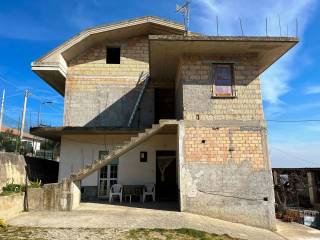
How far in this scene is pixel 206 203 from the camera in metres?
10.4

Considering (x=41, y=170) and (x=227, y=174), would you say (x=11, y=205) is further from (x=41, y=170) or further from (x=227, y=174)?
(x=227, y=174)

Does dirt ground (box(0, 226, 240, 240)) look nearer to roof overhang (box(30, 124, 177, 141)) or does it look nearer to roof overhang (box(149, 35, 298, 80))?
roof overhang (box(30, 124, 177, 141))

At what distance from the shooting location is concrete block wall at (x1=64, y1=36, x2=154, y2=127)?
49.4 feet

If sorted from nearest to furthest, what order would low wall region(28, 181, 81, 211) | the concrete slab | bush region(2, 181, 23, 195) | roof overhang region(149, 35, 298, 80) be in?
the concrete slab → bush region(2, 181, 23, 195) → low wall region(28, 181, 81, 211) → roof overhang region(149, 35, 298, 80)

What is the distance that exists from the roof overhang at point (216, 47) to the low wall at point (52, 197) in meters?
6.04

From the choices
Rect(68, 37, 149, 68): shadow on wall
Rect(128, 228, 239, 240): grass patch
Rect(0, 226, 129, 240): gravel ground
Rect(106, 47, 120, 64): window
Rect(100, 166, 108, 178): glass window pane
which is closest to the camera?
Rect(0, 226, 129, 240): gravel ground

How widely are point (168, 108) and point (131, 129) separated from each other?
3.33 meters

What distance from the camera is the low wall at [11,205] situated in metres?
8.87

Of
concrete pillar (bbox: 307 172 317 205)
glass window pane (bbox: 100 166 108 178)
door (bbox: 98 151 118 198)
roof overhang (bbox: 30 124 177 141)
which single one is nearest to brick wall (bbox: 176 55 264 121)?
roof overhang (bbox: 30 124 177 141)

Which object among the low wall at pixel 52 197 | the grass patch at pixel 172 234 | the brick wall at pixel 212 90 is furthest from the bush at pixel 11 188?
the brick wall at pixel 212 90

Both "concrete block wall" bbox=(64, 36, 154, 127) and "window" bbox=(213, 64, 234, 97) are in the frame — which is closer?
"window" bbox=(213, 64, 234, 97)

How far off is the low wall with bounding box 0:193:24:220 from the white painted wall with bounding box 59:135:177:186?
3.99 meters

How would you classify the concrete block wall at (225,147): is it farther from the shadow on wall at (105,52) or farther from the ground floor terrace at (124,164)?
the shadow on wall at (105,52)

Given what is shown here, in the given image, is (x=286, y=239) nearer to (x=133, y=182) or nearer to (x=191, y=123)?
(x=191, y=123)
